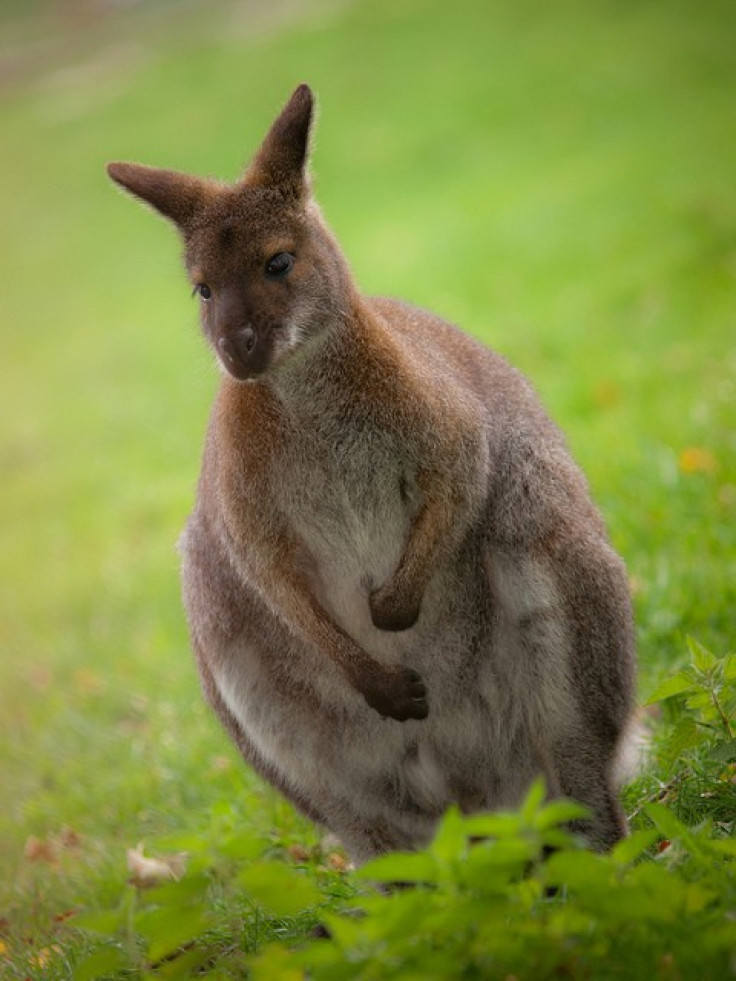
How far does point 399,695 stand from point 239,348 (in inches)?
37.1

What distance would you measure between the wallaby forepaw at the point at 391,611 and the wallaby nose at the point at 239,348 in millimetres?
654

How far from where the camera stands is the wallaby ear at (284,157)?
11.6 ft

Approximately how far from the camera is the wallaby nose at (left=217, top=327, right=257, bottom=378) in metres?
3.22

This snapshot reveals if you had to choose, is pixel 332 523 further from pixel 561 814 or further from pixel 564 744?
pixel 561 814

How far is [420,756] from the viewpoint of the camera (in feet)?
11.9

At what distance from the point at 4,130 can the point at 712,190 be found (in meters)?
13.8

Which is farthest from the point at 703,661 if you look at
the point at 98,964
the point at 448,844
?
the point at 98,964

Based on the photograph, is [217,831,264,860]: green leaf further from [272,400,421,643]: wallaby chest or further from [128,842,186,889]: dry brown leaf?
[128,842,186,889]: dry brown leaf

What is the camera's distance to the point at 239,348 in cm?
322

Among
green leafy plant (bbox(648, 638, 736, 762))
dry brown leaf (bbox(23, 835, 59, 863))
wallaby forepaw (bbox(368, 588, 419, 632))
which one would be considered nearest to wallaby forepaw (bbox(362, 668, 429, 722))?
wallaby forepaw (bbox(368, 588, 419, 632))

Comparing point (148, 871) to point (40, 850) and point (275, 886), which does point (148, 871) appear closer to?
point (40, 850)

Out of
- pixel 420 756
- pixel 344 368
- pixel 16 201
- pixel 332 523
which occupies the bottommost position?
pixel 16 201

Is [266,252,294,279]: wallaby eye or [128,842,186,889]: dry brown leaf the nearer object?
[266,252,294,279]: wallaby eye

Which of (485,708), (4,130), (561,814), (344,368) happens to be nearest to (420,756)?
(485,708)
